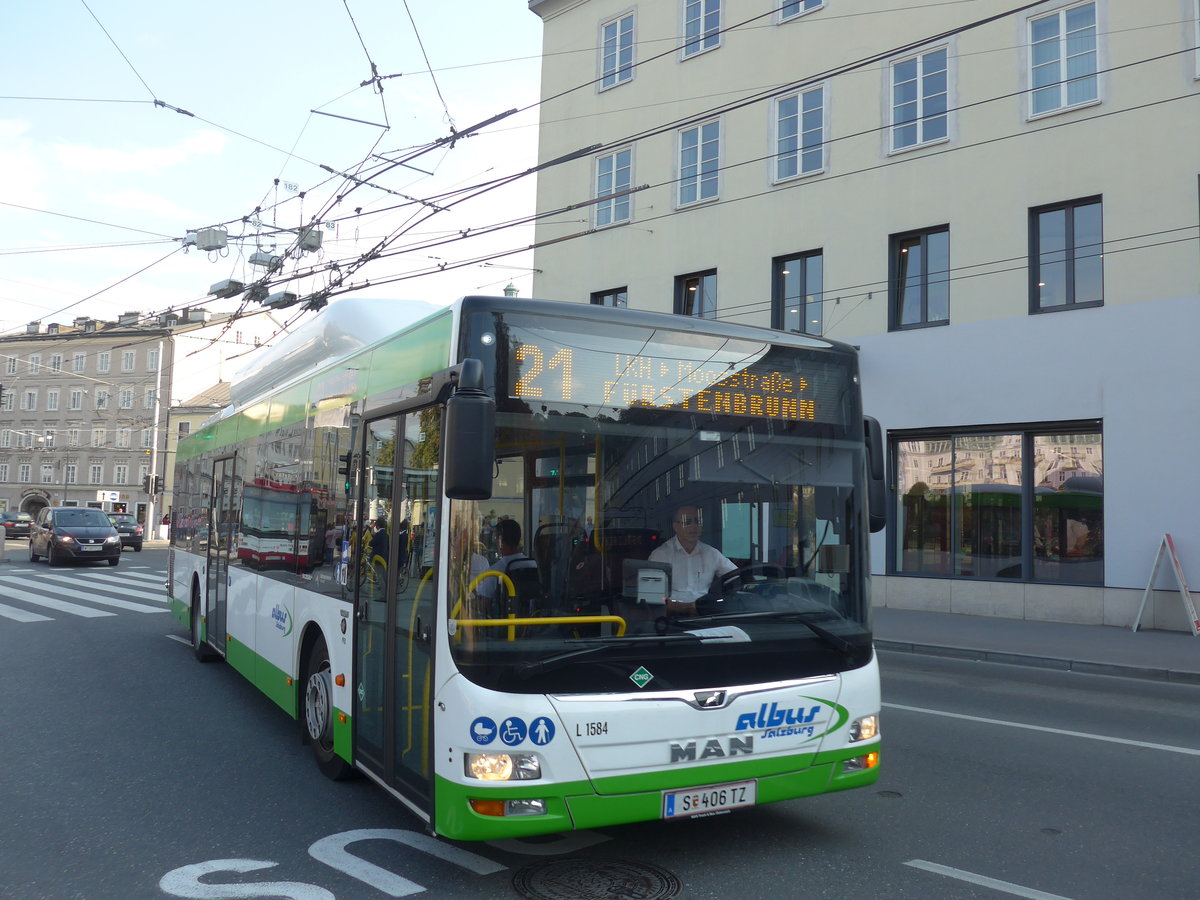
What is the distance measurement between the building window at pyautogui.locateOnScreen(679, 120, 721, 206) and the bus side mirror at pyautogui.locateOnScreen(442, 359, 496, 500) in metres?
18.1

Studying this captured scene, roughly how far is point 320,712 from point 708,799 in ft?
9.78

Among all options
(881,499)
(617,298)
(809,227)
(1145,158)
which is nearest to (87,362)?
(617,298)

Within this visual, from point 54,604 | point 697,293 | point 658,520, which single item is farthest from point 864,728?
point 697,293

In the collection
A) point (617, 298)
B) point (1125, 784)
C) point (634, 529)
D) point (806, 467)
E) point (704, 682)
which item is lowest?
point (1125, 784)

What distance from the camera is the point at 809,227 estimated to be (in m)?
19.5

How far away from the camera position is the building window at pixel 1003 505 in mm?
15914

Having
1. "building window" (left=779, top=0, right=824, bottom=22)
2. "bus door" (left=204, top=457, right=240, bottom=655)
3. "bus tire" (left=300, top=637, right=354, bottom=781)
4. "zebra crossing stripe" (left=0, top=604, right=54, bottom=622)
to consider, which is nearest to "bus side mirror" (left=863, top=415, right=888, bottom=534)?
"bus tire" (left=300, top=637, right=354, bottom=781)

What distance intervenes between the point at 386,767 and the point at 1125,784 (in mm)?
4514

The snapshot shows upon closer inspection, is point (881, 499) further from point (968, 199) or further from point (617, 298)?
point (617, 298)

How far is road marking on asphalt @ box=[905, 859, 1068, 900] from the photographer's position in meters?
4.38

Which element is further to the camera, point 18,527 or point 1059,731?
point 18,527

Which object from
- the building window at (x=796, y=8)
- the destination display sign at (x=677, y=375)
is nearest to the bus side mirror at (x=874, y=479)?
the destination display sign at (x=677, y=375)

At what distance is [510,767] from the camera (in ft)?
13.8

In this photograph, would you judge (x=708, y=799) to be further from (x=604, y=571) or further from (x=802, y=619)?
(x=604, y=571)
